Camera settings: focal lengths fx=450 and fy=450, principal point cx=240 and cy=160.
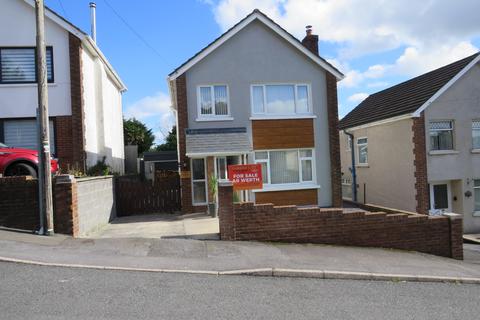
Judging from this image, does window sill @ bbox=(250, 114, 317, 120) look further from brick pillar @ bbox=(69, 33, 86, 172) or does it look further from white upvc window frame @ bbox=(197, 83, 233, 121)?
brick pillar @ bbox=(69, 33, 86, 172)

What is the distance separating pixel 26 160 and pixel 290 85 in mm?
9848

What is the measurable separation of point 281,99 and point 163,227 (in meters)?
7.36

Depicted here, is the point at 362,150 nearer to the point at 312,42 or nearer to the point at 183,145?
the point at 312,42

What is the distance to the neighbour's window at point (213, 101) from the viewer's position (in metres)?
16.9

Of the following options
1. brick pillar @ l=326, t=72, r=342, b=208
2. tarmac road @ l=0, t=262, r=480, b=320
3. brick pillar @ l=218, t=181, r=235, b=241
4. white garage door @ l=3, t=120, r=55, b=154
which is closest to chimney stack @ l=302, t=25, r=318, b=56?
brick pillar @ l=326, t=72, r=342, b=208

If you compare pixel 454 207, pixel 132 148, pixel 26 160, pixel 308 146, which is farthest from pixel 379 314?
pixel 132 148

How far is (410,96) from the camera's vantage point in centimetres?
2073

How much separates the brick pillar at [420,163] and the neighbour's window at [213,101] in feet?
26.4

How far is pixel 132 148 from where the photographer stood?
3005 centimetres

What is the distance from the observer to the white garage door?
15336mm

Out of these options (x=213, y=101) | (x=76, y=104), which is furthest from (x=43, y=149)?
(x=213, y=101)

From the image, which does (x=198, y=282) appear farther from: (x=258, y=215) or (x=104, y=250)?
(x=258, y=215)

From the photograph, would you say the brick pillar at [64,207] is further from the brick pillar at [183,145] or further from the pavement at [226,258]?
the brick pillar at [183,145]

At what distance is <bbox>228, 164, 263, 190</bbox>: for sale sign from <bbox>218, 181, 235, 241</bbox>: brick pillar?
53.8 inches
